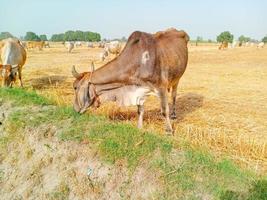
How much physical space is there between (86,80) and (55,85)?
268 inches

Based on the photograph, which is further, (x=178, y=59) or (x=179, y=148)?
(x=178, y=59)

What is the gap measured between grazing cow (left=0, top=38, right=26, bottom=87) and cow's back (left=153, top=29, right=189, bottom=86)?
15.4 ft

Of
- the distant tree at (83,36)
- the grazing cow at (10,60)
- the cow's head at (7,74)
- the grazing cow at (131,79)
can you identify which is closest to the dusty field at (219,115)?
the grazing cow at (131,79)

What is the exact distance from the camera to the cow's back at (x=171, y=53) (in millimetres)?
7395

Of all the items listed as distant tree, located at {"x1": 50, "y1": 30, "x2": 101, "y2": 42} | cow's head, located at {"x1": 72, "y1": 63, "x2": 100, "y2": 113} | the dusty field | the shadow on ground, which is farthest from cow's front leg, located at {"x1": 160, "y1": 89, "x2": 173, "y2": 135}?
distant tree, located at {"x1": 50, "y1": 30, "x2": 101, "y2": 42}

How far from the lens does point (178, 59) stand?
8227 millimetres

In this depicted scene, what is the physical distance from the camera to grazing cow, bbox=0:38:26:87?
10683 millimetres

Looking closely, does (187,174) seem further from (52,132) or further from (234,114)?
(234,114)

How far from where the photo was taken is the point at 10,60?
40.2 ft

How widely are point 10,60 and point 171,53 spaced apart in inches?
251

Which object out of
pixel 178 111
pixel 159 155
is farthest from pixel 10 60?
pixel 159 155

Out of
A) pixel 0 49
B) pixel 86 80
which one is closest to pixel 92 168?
pixel 86 80

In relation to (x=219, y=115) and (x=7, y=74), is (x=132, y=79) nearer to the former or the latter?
(x=219, y=115)

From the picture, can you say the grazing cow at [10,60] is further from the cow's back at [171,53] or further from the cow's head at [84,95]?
the cow's back at [171,53]
